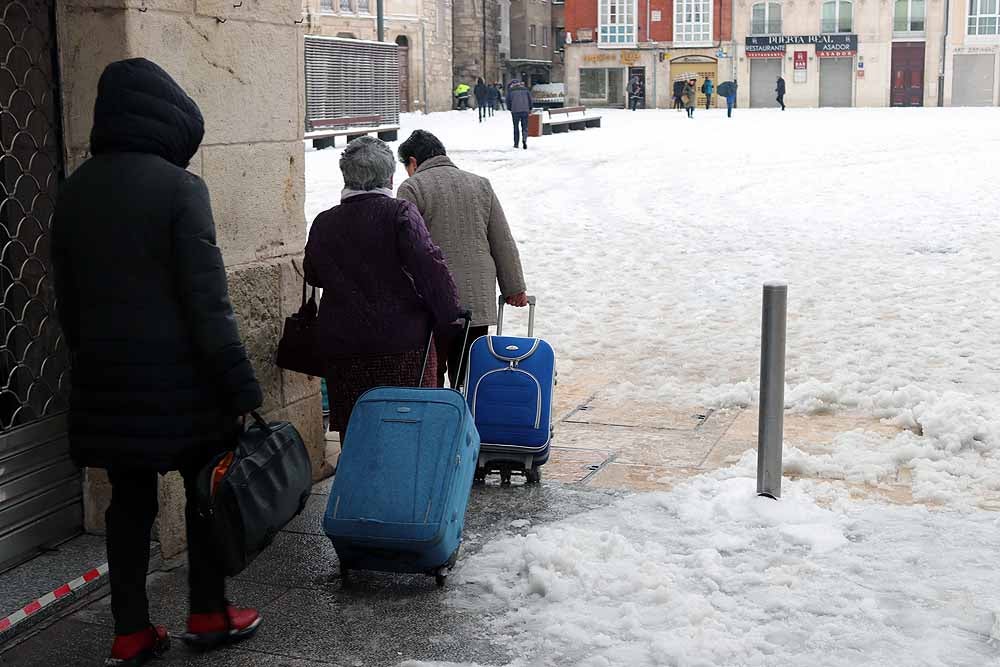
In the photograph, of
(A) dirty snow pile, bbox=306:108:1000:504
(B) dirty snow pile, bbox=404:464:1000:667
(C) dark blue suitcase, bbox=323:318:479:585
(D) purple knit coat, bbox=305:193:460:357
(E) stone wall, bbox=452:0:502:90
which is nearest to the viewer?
(B) dirty snow pile, bbox=404:464:1000:667

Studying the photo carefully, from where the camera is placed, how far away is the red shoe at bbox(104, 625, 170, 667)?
374 cm

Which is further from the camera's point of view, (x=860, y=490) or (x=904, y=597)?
(x=860, y=490)

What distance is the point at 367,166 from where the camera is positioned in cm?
467

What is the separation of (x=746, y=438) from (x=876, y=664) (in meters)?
2.91

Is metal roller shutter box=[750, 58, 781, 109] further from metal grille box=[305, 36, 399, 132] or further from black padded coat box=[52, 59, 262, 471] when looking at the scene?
black padded coat box=[52, 59, 262, 471]

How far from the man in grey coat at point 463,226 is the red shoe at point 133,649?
204 centimetres

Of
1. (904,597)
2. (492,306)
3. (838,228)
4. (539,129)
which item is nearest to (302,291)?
(492,306)

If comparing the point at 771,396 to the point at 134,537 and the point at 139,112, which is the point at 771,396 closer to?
the point at 134,537

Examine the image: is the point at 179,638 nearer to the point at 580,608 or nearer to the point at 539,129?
the point at 580,608

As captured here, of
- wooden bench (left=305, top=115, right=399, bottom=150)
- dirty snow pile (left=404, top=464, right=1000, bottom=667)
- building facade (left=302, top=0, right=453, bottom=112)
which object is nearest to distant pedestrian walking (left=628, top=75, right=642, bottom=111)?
building facade (left=302, top=0, right=453, bottom=112)

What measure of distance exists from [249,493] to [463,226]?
7.22 feet

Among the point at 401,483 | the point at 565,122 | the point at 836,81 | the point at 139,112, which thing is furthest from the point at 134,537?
the point at 836,81

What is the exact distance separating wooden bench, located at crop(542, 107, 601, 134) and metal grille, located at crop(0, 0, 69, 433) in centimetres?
2961

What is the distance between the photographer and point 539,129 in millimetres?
32219
